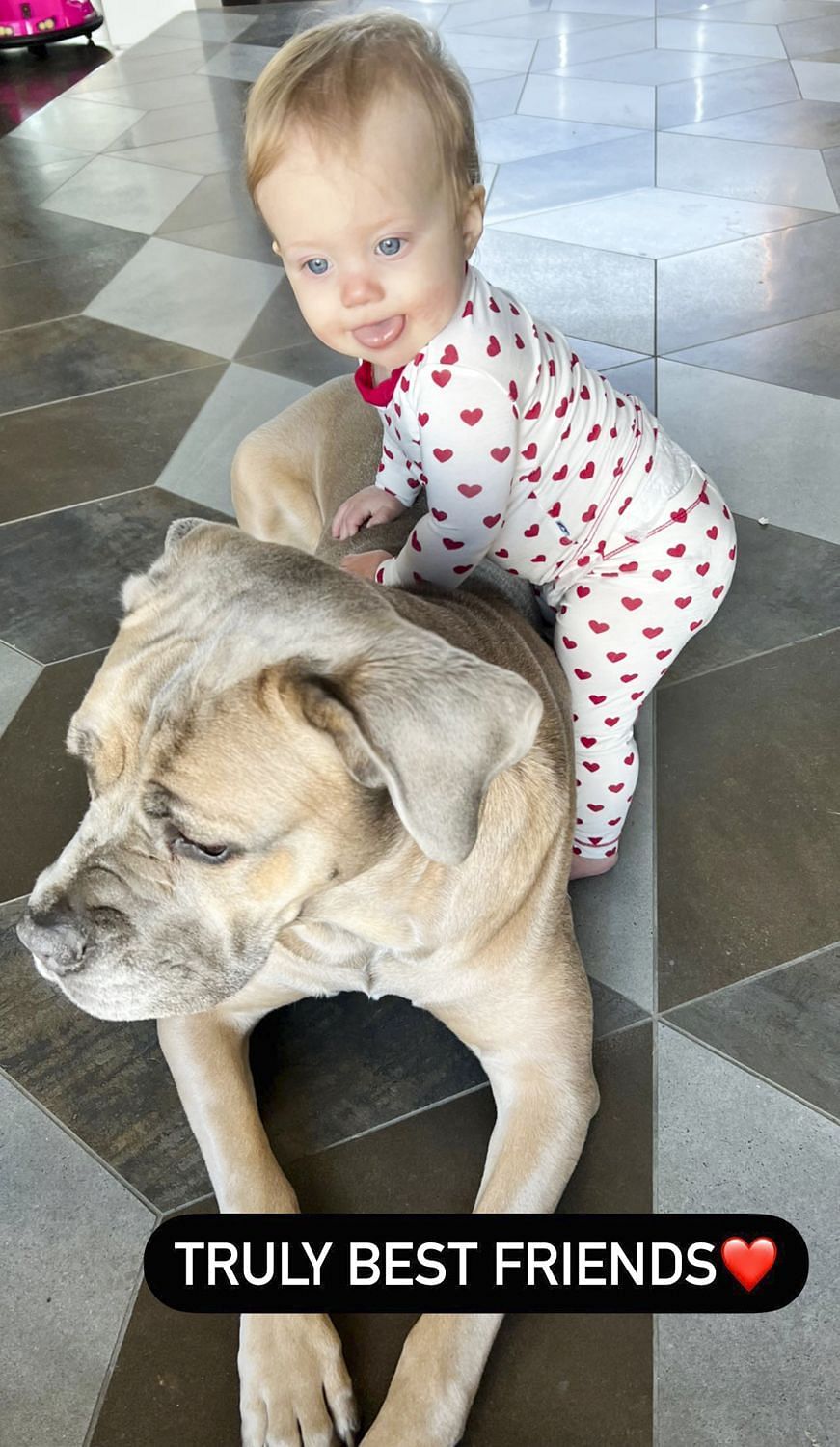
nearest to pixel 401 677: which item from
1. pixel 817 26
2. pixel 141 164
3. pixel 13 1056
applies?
pixel 13 1056

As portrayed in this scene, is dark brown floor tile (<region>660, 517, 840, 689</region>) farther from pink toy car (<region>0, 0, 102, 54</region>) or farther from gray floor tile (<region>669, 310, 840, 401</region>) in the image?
pink toy car (<region>0, 0, 102, 54</region>)

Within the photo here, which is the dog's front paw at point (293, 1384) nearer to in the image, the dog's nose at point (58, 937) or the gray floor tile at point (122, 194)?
the dog's nose at point (58, 937)

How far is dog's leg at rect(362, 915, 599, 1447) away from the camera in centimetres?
152

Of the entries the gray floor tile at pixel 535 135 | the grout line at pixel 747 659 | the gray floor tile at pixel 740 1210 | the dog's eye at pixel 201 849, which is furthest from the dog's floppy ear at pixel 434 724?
the gray floor tile at pixel 535 135

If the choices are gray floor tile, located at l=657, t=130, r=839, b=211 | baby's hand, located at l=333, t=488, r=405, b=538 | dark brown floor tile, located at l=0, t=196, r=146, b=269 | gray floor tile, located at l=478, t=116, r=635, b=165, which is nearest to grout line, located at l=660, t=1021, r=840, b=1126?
baby's hand, located at l=333, t=488, r=405, b=538

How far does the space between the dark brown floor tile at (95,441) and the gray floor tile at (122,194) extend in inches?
59.6

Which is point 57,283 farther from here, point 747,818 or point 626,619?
Result: point 747,818

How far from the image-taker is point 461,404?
1.69 m

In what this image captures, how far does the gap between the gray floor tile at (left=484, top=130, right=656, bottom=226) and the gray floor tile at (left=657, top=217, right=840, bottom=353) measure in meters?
0.77

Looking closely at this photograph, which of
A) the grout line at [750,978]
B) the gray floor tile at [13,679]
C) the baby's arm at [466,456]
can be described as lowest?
the grout line at [750,978]

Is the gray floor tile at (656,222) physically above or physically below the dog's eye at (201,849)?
below

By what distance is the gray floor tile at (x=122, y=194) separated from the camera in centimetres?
497

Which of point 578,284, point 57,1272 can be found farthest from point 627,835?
point 578,284

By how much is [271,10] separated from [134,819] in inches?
321
